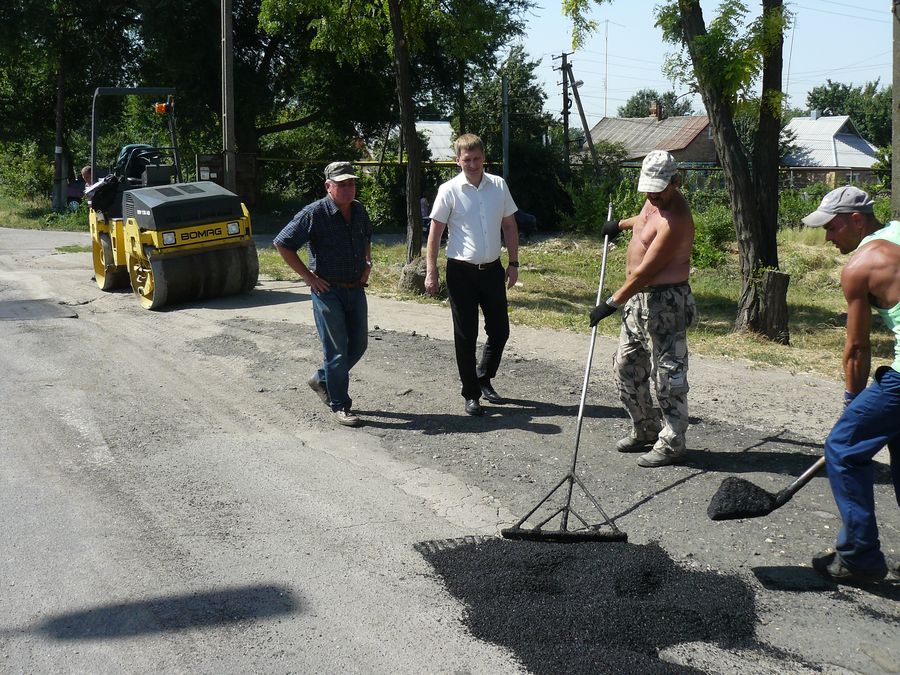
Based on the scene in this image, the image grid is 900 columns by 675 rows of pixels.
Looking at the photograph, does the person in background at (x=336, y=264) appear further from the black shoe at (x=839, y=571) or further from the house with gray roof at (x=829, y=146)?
the house with gray roof at (x=829, y=146)

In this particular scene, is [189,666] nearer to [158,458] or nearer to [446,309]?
[158,458]

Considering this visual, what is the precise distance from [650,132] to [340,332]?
62503 mm

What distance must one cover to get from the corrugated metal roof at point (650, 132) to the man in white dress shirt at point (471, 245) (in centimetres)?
5495

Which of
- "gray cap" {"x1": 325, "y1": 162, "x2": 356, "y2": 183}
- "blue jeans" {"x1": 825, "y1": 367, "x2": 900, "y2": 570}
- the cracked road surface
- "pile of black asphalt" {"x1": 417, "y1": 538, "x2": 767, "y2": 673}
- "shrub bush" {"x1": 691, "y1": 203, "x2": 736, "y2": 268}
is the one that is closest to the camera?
"pile of black asphalt" {"x1": 417, "y1": 538, "x2": 767, "y2": 673}

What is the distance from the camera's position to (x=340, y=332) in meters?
6.62

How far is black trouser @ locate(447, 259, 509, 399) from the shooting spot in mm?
6637

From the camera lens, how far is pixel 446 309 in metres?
11.8

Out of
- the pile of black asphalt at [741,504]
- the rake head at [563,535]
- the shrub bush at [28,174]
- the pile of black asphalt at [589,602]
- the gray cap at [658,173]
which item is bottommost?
the pile of black asphalt at [589,602]

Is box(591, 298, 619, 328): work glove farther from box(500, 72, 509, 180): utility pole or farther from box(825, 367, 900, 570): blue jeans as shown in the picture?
box(500, 72, 509, 180): utility pole

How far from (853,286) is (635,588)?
1.61 m

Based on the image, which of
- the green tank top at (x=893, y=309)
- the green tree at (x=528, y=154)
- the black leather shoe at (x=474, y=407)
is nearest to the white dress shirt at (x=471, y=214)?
the black leather shoe at (x=474, y=407)

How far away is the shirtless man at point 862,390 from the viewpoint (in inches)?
149

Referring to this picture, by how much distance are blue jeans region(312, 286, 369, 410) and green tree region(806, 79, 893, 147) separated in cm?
6823

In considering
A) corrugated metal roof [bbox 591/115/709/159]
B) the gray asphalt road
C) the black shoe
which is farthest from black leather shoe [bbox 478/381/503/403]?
corrugated metal roof [bbox 591/115/709/159]
